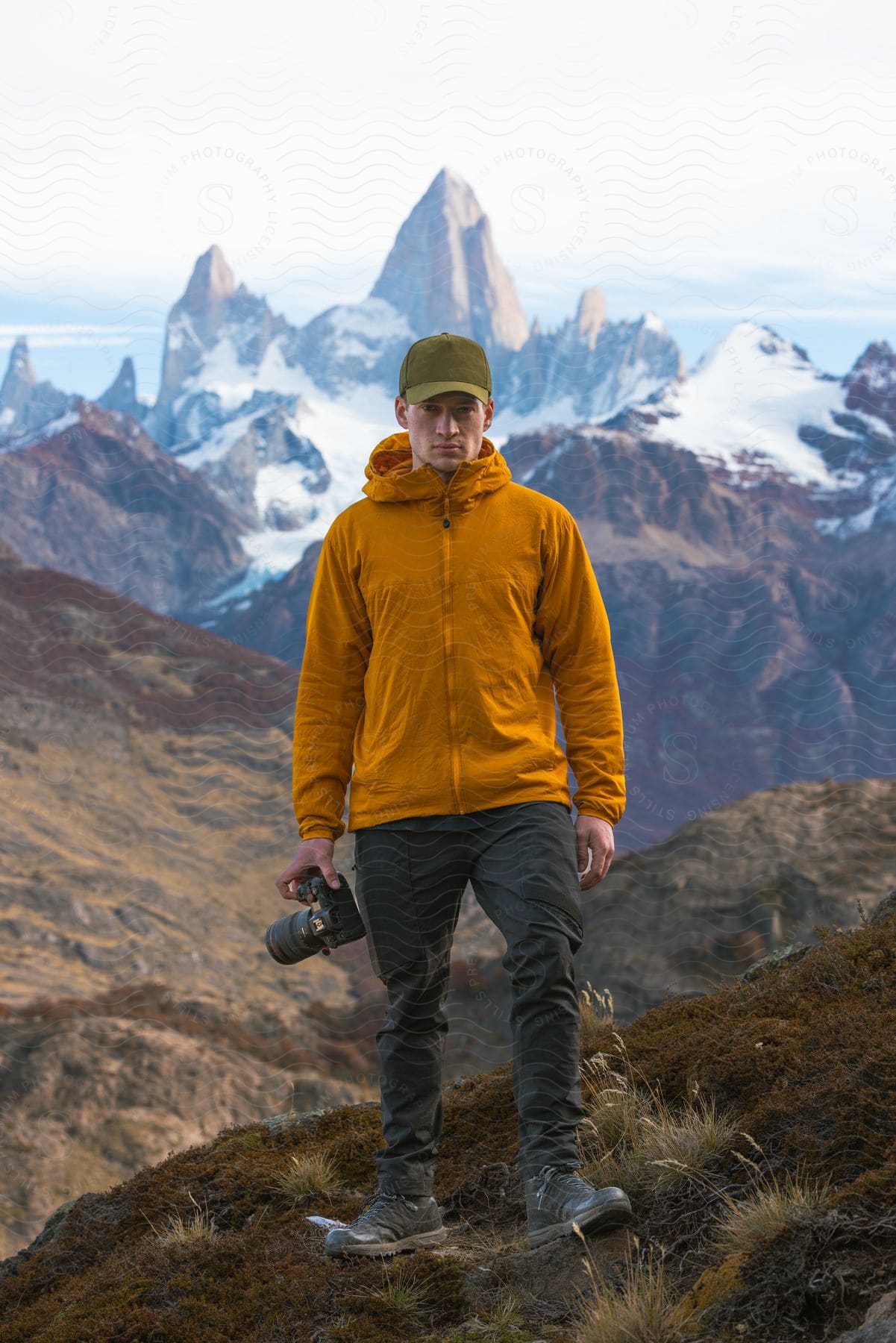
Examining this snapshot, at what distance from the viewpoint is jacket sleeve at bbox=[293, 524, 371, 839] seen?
385cm

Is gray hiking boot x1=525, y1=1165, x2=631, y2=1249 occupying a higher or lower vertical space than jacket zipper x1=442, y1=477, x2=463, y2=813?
lower

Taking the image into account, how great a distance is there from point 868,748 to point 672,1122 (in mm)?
124909

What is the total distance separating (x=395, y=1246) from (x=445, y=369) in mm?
2284

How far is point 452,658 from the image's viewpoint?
3.59 m

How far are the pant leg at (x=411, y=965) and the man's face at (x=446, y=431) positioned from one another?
3.20 ft

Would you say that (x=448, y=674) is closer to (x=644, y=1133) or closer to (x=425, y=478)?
(x=425, y=478)

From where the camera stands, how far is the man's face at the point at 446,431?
3.73 meters

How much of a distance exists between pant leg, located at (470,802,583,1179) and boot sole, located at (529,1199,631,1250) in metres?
0.14

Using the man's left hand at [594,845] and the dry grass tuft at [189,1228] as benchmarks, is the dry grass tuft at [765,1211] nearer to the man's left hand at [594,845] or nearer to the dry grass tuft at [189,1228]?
the man's left hand at [594,845]

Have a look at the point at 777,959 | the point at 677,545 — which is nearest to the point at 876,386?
the point at 677,545

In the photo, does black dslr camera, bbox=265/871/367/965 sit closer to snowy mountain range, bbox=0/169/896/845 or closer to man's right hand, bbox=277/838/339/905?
man's right hand, bbox=277/838/339/905

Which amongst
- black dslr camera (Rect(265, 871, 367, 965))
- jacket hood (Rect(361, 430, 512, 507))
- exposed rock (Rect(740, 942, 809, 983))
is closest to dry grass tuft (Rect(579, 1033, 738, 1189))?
black dslr camera (Rect(265, 871, 367, 965))

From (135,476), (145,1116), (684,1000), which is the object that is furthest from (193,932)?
(135,476)

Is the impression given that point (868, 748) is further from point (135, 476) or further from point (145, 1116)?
point (145, 1116)
